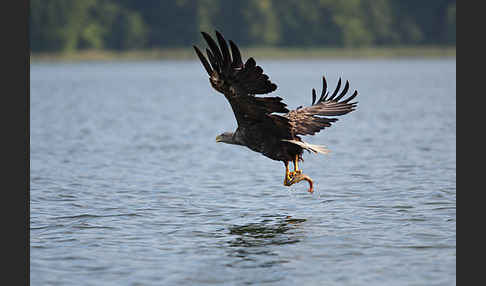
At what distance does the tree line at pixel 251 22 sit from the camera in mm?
88625

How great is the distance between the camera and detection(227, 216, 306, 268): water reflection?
882cm

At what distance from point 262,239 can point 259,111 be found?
1.54 m

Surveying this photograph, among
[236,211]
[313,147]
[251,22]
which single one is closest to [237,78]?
[313,147]

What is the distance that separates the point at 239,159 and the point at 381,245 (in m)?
8.05

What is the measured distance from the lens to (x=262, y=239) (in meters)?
9.68

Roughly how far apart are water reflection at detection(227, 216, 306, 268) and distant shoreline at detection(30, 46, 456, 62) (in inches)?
3082

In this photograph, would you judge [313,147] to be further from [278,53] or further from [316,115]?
[278,53]

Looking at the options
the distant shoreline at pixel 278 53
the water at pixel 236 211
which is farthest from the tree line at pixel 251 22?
the water at pixel 236 211

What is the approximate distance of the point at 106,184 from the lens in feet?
45.1

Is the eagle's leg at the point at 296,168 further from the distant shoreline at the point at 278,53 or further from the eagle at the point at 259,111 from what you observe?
the distant shoreline at the point at 278,53

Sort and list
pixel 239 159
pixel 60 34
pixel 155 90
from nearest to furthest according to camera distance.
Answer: pixel 239 159 → pixel 155 90 → pixel 60 34

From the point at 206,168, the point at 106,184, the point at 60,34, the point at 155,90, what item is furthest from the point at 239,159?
the point at 60,34

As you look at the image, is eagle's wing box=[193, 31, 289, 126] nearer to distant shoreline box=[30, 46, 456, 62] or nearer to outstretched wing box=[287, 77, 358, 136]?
outstretched wing box=[287, 77, 358, 136]

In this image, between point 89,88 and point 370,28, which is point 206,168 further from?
point 370,28
